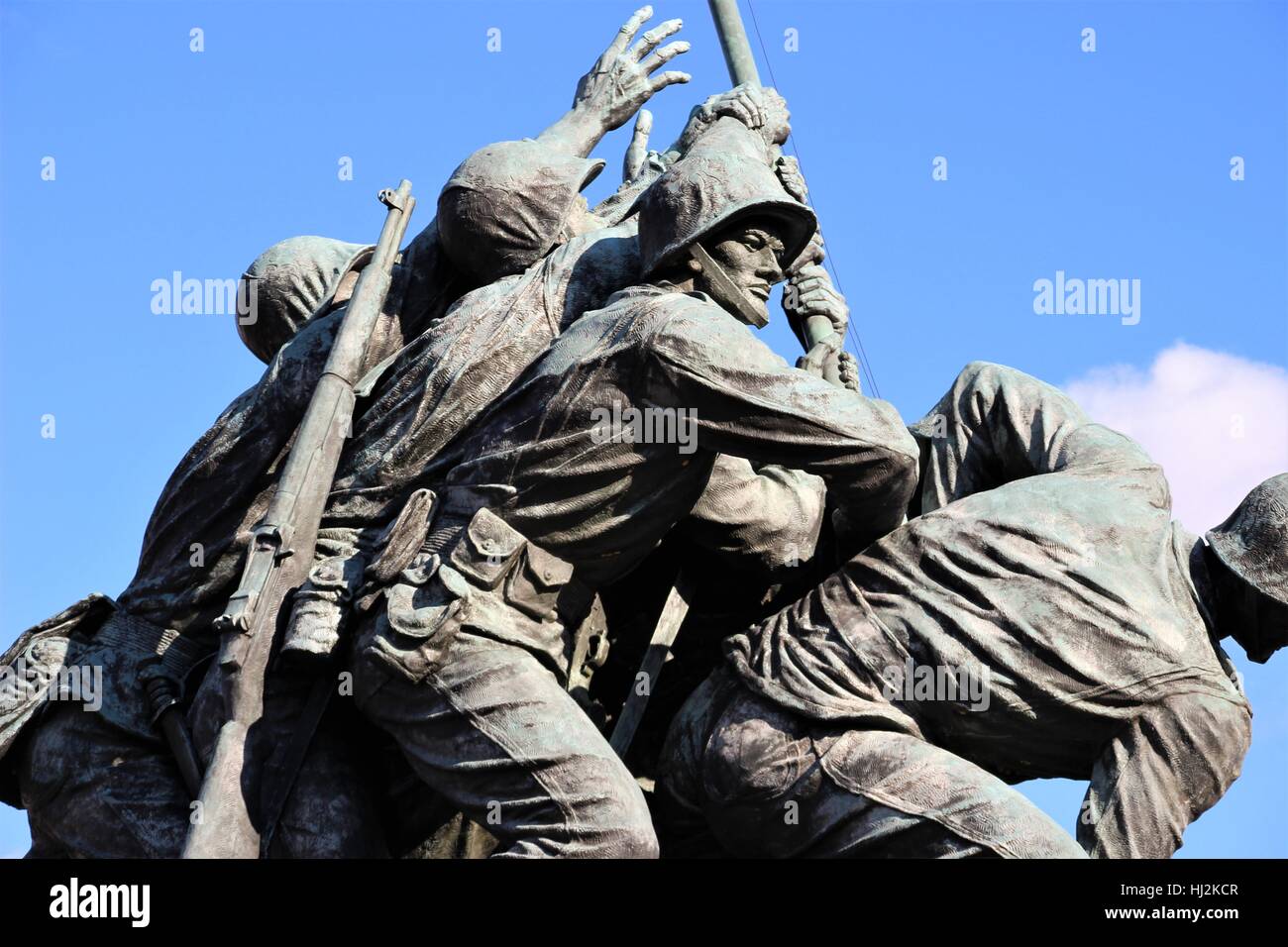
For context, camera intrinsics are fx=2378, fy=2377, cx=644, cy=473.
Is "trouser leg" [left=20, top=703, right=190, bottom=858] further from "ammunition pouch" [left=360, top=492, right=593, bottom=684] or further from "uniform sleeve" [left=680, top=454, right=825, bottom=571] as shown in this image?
"uniform sleeve" [left=680, top=454, right=825, bottom=571]

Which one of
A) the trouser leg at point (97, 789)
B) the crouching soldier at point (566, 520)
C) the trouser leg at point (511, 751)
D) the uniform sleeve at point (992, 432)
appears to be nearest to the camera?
the trouser leg at point (511, 751)

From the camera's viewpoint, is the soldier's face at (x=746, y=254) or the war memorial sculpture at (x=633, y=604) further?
the soldier's face at (x=746, y=254)

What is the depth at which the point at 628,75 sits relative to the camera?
948 cm

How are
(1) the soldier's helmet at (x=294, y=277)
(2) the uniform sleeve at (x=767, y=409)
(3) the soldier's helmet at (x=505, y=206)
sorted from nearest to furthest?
(2) the uniform sleeve at (x=767, y=409) < (3) the soldier's helmet at (x=505, y=206) < (1) the soldier's helmet at (x=294, y=277)

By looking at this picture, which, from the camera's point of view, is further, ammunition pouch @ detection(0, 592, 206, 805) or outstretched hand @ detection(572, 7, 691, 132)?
outstretched hand @ detection(572, 7, 691, 132)

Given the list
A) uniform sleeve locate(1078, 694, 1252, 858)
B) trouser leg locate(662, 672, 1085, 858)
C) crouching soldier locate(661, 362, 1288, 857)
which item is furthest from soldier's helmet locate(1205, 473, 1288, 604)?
trouser leg locate(662, 672, 1085, 858)

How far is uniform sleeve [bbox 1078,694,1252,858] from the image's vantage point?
25.5 ft

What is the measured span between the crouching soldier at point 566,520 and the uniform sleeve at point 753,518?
0.22 metres

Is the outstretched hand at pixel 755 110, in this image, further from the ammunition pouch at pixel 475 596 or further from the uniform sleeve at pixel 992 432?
the ammunition pouch at pixel 475 596

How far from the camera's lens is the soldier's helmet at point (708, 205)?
834 cm

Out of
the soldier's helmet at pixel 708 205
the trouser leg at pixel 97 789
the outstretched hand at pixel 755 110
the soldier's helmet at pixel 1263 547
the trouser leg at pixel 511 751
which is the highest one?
the outstretched hand at pixel 755 110

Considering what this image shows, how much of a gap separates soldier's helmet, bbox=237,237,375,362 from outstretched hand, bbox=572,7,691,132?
1118 mm

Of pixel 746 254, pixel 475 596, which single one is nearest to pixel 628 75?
pixel 746 254

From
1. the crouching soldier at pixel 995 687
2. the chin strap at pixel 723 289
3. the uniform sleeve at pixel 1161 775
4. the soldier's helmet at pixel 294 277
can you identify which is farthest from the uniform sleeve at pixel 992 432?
the soldier's helmet at pixel 294 277
